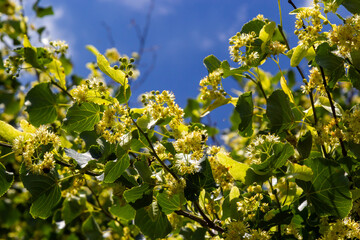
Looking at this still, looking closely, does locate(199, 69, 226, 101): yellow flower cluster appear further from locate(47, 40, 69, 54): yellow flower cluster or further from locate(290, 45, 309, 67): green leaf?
locate(47, 40, 69, 54): yellow flower cluster

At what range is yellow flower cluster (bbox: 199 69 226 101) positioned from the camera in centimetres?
191

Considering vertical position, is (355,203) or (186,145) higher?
(186,145)

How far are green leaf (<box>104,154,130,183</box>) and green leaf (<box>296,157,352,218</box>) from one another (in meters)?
0.76

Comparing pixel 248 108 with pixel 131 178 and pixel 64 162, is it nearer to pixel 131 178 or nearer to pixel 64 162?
pixel 131 178

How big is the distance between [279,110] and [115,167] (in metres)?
0.79

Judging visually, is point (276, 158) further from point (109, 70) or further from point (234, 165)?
point (109, 70)

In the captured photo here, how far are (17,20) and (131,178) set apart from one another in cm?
400

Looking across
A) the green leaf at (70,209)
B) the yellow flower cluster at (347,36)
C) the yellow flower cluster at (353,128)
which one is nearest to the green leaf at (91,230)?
the green leaf at (70,209)

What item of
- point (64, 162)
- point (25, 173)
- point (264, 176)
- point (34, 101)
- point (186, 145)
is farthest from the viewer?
point (34, 101)

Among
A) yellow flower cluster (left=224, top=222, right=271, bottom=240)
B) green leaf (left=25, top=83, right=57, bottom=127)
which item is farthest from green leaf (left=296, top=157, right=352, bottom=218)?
green leaf (left=25, top=83, right=57, bottom=127)

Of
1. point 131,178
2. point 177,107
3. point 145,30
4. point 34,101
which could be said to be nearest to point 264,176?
point 177,107

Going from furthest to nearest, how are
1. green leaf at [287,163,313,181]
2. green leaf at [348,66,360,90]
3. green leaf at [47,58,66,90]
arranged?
green leaf at [47,58,66,90] → green leaf at [348,66,360,90] → green leaf at [287,163,313,181]

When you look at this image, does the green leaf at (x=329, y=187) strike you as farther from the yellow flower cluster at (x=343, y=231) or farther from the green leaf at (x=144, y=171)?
the green leaf at (x=144, y=171)

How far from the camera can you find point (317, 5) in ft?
5.84
